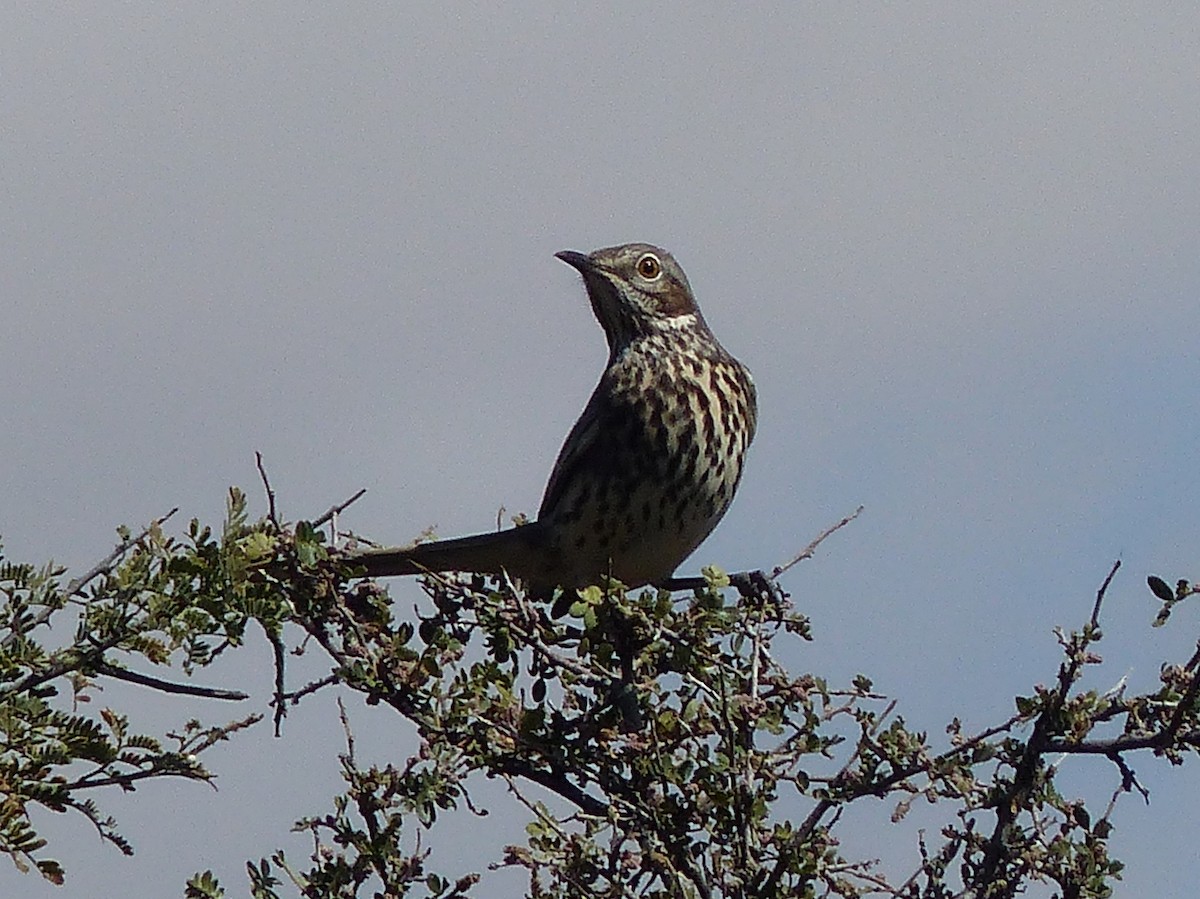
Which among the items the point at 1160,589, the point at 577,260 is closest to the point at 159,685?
the point at 1160,589

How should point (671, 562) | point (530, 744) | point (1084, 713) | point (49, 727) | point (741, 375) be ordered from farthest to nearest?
point (741, 375) < point (671, 562) < point (530, 744) < point (1084, 713) < point (49, 727)

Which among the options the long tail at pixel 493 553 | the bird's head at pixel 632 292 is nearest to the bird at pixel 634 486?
the long tail at pixel 493 553

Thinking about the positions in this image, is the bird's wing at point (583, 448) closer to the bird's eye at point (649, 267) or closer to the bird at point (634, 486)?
the bird at point (634, 486)

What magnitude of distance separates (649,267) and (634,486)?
1565mm

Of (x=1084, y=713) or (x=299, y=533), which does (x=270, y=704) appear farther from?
(x=1084, y=713)

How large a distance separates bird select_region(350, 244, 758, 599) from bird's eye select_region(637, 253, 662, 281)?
0.71 metres

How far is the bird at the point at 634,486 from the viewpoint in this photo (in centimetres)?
770

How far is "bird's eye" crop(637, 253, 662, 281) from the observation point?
8.91 meters

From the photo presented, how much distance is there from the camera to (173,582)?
453 cm

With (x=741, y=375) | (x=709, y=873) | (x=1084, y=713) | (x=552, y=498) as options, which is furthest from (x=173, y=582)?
(x=741, y=375)

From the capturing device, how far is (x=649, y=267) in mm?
8930

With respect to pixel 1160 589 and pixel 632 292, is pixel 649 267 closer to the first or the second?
pixel 632 292

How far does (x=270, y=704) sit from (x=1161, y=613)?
2.26 meters

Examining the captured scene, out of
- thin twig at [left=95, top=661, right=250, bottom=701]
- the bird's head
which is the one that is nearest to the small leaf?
thin twig at [left=95, top=661, right=250, bottom=701]
